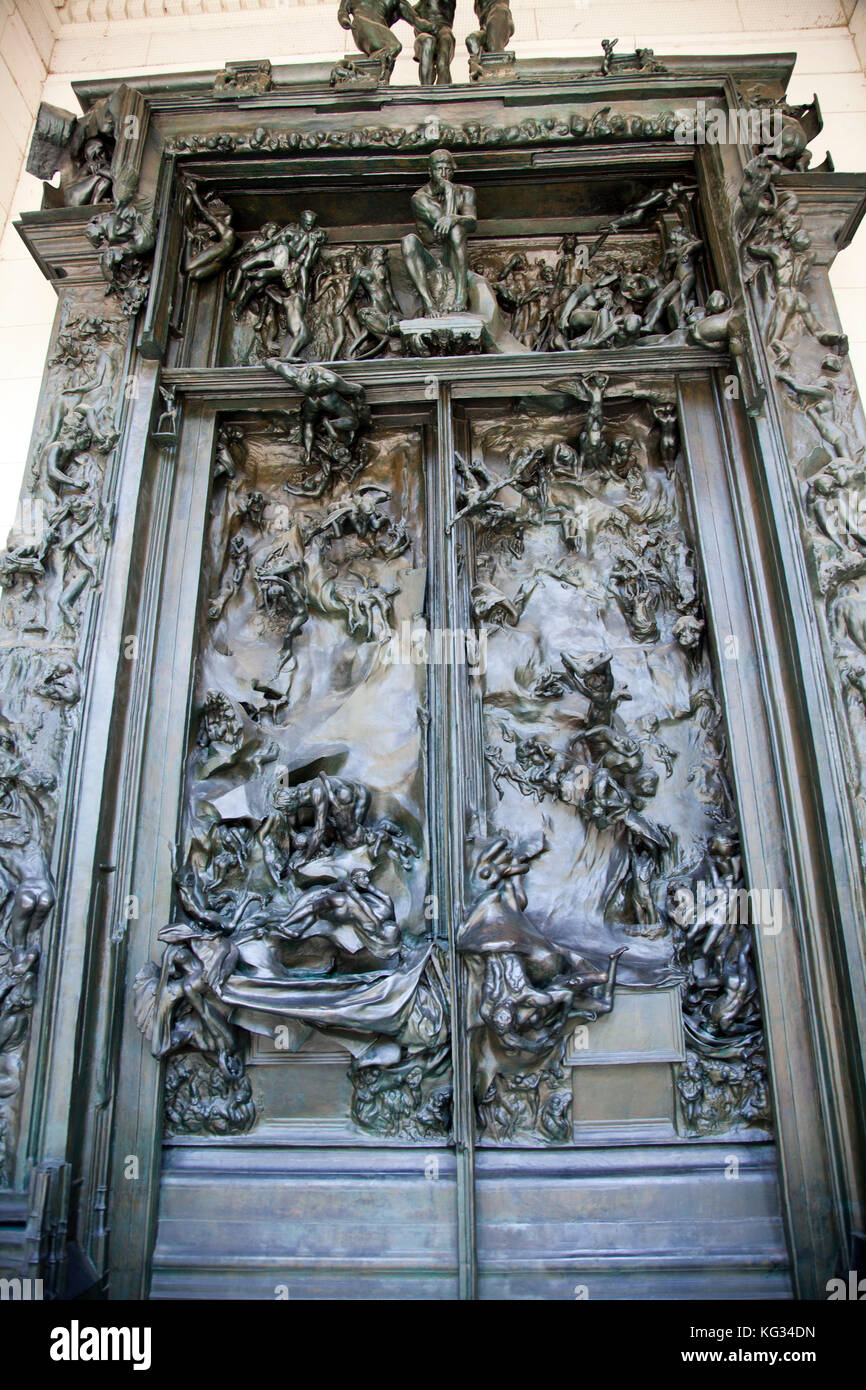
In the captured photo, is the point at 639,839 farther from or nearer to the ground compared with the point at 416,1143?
farther from the ground

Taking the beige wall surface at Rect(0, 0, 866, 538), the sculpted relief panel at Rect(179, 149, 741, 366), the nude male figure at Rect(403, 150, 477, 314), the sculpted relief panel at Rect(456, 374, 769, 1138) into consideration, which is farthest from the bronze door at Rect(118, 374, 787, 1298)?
the beige wall surface at Rect(0, 0, 866, 538)

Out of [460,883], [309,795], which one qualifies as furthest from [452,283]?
[460,883]

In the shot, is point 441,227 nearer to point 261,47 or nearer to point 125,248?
point 125,248

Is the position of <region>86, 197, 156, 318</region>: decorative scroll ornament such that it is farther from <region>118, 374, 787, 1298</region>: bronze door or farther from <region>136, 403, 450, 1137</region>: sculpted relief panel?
<region>136, 403, 450, 1137</region>: sculpted relief panel

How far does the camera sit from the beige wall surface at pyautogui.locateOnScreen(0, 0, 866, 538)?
647 cm

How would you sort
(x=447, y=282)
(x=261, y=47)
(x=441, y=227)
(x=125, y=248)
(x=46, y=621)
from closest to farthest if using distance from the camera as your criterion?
(x=46, y=621) → (x=125, y=248) → (x=441, y=227) → (x=447, y=282) → (x=261, y=47)

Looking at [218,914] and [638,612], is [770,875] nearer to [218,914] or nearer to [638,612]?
[638,612]

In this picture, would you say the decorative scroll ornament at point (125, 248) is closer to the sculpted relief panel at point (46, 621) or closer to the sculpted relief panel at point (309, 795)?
the sculpted relief panel at point (46, 621)

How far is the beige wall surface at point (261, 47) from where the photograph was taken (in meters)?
6.47

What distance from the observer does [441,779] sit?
5035 mm

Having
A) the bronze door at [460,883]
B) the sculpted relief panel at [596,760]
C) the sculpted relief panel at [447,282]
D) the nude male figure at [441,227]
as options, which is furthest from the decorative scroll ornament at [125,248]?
the sculpted relief panel at [596,760]

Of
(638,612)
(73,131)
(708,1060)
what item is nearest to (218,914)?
(708,1060)

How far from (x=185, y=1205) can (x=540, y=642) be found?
11.0 feet

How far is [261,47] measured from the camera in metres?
7.69
